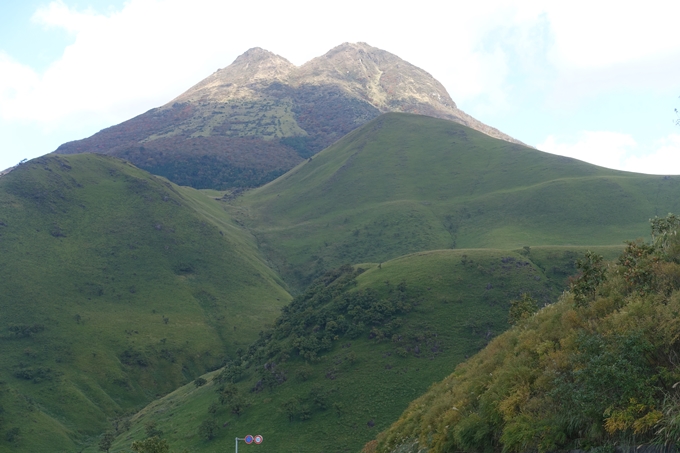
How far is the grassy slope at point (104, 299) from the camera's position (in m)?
105

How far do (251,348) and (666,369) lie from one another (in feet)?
339

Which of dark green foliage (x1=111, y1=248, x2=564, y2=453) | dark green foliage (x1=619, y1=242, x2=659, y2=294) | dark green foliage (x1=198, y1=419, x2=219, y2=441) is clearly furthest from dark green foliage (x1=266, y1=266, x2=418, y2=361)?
dark green foliage (x1=619, y1=242, x2=659, y2=294)

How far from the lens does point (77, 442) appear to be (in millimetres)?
92750

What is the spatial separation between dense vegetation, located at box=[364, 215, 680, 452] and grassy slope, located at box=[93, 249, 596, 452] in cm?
5204

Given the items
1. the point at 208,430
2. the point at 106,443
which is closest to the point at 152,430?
the point at 106,443

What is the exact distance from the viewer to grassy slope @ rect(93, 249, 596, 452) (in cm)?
7531

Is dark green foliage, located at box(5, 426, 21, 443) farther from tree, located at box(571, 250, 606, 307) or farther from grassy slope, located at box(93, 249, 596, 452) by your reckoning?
tree, located at box(571, 250, 606, 307)

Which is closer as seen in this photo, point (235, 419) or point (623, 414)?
point (623, 414)

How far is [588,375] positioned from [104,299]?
5754 inches

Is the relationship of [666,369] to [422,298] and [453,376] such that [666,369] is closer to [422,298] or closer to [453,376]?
[453,376]

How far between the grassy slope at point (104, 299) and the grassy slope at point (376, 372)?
15.2 meters

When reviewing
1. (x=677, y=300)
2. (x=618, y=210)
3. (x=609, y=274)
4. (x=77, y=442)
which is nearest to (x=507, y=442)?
(x=677, y=300)

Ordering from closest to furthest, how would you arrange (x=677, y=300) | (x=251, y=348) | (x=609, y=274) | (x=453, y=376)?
1. (x=677, y=300)
2. (x=609, y=274)
3. (x=453, y=376)
4. (x=251, y=348)

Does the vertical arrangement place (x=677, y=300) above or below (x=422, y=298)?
above
